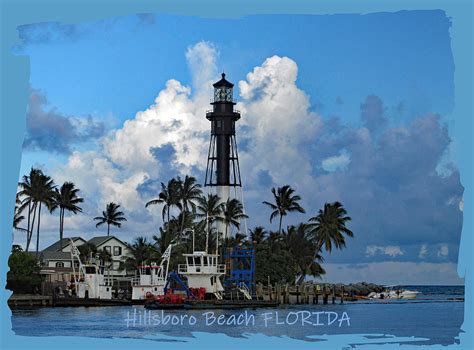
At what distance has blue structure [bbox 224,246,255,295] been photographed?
7216cm

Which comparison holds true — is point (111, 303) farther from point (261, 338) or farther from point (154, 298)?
point (261, 338)

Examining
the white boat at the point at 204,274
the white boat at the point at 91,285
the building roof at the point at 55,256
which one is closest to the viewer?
A: the white boat at the point at 204,274

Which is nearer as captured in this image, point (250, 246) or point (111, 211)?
point (250, 246)

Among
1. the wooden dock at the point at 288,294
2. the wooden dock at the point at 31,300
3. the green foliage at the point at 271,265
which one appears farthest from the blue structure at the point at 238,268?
the wooden dock at the point at 31,300

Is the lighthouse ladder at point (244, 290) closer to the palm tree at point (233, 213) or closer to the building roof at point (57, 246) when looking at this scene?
the palm tree at point (233, 213)

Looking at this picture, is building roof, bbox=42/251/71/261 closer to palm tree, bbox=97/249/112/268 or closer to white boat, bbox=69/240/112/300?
palm tree, bbox=97/249/112/268

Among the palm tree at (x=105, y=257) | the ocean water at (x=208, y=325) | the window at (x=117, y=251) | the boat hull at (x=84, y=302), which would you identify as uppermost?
the window at (x=117, y=251)

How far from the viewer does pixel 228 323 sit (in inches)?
1703

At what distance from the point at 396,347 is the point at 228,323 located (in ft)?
74.6

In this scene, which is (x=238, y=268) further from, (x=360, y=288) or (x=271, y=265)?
(x=360, y=288)

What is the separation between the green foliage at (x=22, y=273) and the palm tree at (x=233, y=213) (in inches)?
734

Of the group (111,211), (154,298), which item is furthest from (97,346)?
(111,211)

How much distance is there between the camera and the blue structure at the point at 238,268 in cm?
7216

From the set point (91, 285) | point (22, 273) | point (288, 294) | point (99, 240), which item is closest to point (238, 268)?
point (288, 294)
